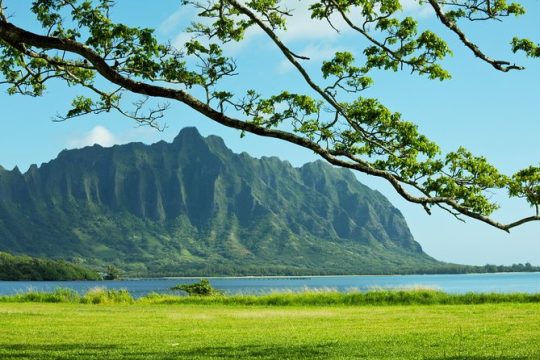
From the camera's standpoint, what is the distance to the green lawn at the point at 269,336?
13.6 metres

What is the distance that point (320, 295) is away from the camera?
1407 inches

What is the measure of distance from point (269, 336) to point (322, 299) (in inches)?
710

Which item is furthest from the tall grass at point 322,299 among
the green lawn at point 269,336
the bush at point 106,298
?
the green lawn at point 269,336

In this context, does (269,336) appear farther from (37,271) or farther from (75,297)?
(37,271)

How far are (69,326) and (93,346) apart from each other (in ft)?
19.1

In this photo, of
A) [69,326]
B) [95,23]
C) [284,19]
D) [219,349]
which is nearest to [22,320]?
[69,326]

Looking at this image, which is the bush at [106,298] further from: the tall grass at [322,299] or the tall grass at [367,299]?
the tall grass at [367,299]

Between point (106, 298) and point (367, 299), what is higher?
point (106, 298)

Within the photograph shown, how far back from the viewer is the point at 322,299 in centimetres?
3528

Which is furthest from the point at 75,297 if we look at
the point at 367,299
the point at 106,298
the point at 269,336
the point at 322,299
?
the point at 269,336

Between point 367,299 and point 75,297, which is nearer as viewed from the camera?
point 367,299

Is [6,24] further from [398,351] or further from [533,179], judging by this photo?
[533,179]

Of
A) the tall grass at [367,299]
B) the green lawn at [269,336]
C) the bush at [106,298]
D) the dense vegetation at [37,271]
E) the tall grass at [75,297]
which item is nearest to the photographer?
the green lawn at [269,336]

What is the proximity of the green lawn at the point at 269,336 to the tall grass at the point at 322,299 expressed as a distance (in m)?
8.70
